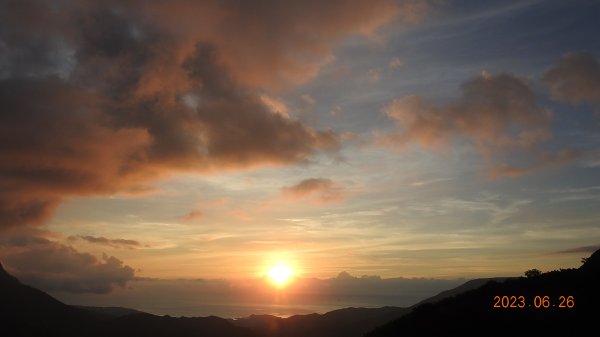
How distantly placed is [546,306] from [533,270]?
39007mm

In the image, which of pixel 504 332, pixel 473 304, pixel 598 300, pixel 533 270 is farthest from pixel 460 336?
pixel 533 270

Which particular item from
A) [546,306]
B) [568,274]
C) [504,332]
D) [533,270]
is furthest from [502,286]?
[533,270]

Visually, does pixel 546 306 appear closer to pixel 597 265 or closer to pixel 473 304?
pixel 473 304

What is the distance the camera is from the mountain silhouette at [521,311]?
43.5 meters

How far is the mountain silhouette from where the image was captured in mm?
43500

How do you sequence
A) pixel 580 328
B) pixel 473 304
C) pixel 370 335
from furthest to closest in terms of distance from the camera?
1. pixel 370 335
2. pixel 473 304
3. pixel 580 328

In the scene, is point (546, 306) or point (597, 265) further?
point (597, 265)

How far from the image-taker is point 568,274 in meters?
57.7

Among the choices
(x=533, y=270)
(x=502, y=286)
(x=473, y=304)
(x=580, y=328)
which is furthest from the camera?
(x=533, y=270)

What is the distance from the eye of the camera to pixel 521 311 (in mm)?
48656

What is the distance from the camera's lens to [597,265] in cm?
5831

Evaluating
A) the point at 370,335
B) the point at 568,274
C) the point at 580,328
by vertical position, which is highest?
the point at 568,274

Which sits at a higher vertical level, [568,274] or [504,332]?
[568,274]

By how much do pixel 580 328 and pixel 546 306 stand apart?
728cm
